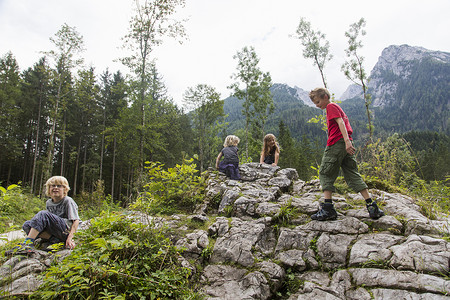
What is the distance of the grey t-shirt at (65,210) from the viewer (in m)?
3.64

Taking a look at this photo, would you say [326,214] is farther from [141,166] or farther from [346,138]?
[141,166]

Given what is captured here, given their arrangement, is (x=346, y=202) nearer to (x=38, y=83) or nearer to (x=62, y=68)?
(x=62, y=68)

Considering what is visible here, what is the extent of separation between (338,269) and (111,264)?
2862 mm

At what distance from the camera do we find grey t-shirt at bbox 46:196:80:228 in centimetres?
364

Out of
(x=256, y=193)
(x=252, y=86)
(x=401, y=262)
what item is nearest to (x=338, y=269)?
(x=401, y=262)

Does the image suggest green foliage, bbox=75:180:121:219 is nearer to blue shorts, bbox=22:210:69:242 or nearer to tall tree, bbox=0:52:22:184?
blue shorts, bbox=22:210:69:242

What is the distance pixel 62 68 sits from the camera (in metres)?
15.8

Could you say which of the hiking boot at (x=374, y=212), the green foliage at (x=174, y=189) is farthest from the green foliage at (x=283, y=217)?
the green foliage at (x=174, y=189)

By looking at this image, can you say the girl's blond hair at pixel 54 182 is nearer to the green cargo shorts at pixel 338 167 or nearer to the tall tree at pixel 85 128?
the green cargo shorts at pixel 338 167

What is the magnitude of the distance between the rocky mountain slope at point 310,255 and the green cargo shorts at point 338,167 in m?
0.58

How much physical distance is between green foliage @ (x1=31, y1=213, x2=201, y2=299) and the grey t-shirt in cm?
98

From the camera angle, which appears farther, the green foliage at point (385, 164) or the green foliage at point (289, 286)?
the green foliage at point (385, 164)

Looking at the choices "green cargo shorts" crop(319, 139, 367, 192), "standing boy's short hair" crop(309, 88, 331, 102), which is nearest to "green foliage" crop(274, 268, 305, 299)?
"green cargo shorts" crop(319, 139, 367, 192)

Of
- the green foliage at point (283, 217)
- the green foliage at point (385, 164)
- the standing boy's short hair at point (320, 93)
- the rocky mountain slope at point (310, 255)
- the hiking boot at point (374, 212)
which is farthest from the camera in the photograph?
the green foliage at point (385, 164)
